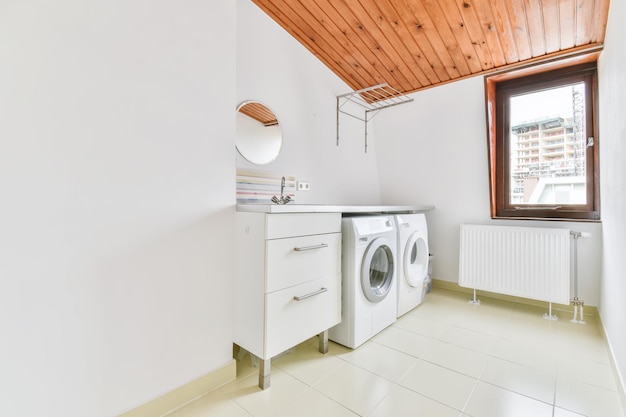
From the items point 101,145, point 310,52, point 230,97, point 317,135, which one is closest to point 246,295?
point 101,145

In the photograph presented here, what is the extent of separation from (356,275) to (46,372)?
1.47 m

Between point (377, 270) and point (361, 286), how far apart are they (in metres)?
0.35

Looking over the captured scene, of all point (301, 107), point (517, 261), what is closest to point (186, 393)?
point (301, 107)

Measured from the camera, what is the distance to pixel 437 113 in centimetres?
287

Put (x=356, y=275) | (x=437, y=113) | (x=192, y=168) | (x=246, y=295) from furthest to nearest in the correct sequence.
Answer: (x=437, y=113), (x=356, y=275), (x=246, y=295), (x=192, y=168)

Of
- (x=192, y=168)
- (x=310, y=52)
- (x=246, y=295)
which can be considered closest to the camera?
(x=192, y=168)

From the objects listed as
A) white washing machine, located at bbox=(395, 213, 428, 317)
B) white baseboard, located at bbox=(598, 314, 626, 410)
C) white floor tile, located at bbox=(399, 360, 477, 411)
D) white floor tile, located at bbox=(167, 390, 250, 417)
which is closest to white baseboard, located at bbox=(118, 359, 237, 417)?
white floor tile, located at bbox=(167, 390, 250, 417)

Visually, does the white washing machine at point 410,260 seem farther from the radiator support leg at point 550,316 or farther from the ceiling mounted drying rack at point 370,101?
the ceiling mounted drying rack at point 370,101

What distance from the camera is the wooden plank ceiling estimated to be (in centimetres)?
178

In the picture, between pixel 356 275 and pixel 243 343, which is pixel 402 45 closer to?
pixel 356 275

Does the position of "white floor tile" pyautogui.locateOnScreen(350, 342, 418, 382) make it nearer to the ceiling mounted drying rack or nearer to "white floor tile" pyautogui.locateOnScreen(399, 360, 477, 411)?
"white floor tile" pyautogui.locateOnScreen(399, 360, 477, 411)

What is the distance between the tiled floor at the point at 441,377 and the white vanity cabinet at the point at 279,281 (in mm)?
197

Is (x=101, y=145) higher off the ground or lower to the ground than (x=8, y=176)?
higher

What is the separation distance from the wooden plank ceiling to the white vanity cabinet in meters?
1.50
